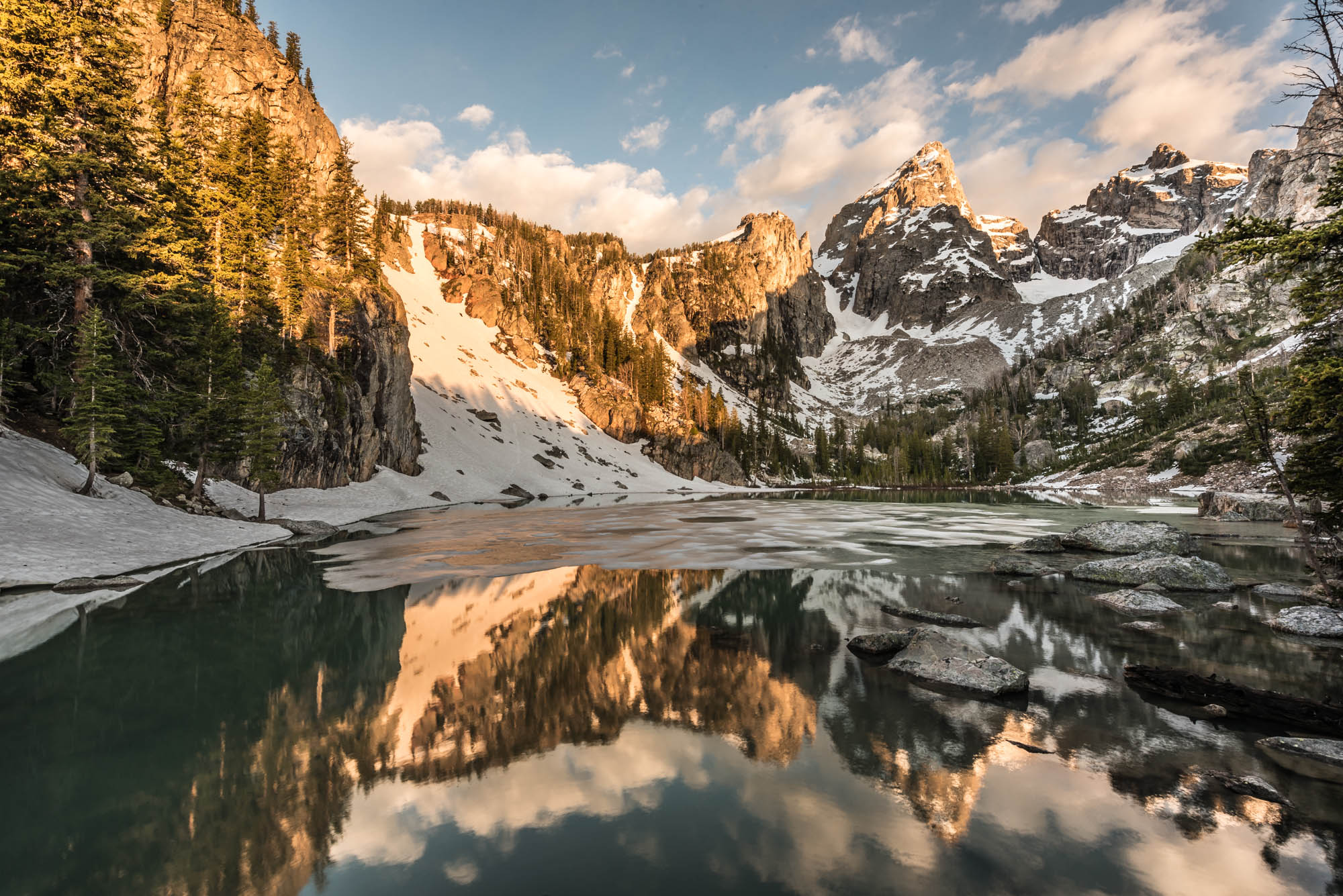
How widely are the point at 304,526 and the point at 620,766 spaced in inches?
1235

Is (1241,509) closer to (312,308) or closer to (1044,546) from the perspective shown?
(1044,546)

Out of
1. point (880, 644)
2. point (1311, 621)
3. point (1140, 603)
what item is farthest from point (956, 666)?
point (1311, 621)

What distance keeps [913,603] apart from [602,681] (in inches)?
378

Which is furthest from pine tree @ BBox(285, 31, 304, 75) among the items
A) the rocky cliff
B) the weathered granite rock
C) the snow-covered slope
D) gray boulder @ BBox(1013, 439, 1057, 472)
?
Result: gray boulder @ BBox(1013, 439, 1057, 472)

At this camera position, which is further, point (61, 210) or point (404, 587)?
point (61, 210)

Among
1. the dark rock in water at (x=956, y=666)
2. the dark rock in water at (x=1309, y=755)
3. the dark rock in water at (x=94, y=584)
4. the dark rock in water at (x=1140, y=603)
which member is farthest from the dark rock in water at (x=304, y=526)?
the dark rock in water at (x=1309, y=755)

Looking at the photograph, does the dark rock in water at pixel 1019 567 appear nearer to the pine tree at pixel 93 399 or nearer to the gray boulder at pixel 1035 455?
the pine tree at pixel 93 399

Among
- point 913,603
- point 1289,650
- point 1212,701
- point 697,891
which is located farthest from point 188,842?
point 1289,650

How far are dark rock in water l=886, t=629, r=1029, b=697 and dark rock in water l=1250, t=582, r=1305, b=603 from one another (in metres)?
12.6

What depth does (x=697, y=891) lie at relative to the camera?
440 centimetres

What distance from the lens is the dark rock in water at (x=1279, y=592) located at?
14977 millimetres

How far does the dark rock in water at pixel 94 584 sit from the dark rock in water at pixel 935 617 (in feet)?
72.0

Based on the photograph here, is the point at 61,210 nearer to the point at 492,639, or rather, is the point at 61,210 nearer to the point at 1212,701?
the point at 492,639

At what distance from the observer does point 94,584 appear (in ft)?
50.0
